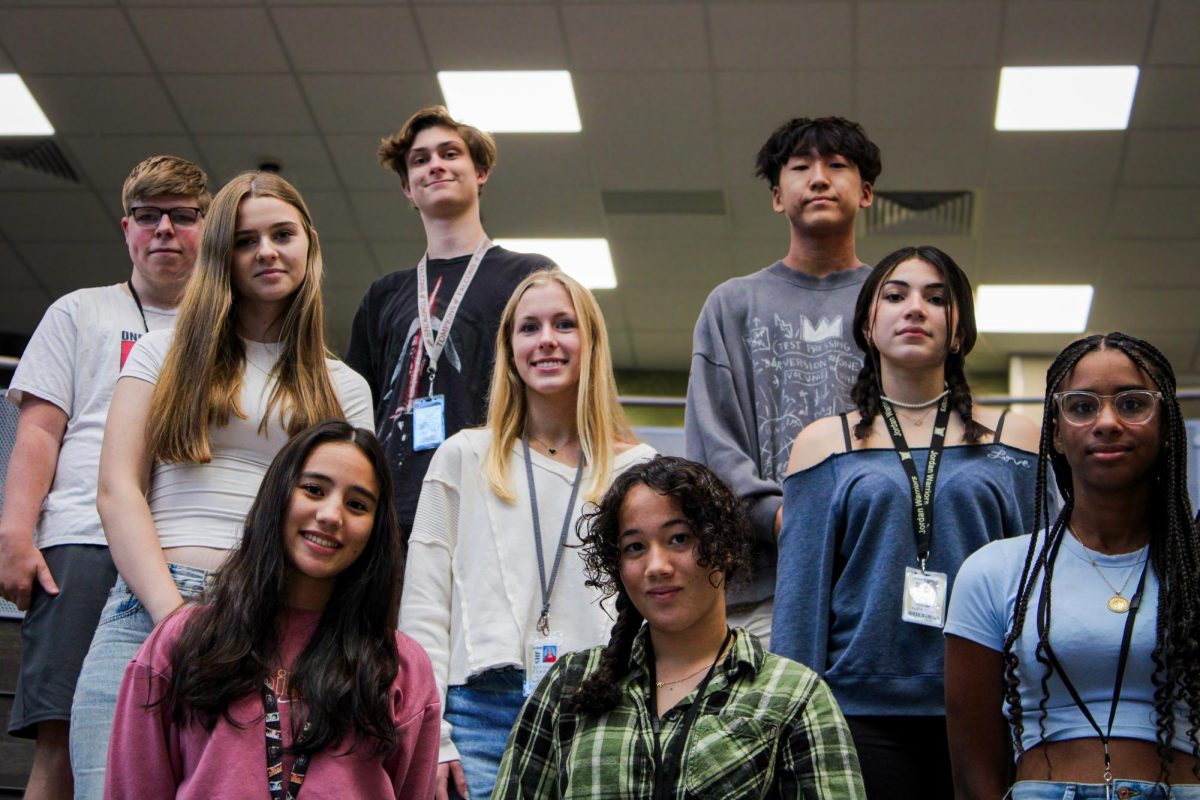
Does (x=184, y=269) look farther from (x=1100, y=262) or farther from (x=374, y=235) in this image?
(x=1100, y=262)

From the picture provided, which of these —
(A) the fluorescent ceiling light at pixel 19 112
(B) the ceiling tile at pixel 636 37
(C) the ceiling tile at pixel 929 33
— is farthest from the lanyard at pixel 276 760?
(A) the fluorescent ceiling light at pixel 19 112

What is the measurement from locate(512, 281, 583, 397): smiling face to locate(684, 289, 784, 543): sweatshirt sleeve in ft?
0.98

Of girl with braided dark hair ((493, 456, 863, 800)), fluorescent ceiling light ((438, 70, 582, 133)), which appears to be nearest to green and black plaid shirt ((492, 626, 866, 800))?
girl with braided dark hair ((493, 456, 863, 800))

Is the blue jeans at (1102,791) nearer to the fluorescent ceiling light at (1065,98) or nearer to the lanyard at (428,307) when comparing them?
the lanyard at (428,307)

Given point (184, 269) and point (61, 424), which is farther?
point (184, 269)

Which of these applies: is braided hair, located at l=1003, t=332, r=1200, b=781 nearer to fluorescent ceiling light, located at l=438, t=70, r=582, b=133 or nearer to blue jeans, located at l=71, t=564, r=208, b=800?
blue jeans, located at l=71, t=564, r=208, b=800

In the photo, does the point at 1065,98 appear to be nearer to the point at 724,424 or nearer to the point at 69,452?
the point at 724,424

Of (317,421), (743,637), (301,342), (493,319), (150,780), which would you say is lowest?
(150,780)

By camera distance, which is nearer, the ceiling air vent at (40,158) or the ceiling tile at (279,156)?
the ceiling tile at (279,156)

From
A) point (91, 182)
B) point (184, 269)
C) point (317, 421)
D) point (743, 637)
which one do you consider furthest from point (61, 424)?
point (91, 182)

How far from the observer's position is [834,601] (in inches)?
102

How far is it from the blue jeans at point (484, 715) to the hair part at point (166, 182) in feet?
4.15

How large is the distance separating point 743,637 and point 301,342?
112 centimetres

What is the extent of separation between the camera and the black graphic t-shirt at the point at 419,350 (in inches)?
126
